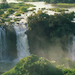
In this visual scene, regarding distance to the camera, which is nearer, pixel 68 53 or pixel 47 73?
pixel 47 73

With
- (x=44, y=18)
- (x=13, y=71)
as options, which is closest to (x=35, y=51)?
(x=44, y=18)

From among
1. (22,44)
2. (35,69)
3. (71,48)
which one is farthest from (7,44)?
(35,69)

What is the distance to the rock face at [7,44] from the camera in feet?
53.5

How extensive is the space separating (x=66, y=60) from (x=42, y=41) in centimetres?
648

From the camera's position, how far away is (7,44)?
16469mm

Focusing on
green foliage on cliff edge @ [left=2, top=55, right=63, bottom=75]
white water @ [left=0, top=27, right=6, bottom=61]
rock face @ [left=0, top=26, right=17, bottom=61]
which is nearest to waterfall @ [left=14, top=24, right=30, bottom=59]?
rock face @ [left=0, top=26, right=17, bottom=61]

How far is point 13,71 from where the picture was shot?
8.51 m

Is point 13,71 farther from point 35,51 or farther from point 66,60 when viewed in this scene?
point 35,51

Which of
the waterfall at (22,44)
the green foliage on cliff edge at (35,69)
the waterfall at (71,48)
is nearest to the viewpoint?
the green foliage on cliff edge at (35,69)

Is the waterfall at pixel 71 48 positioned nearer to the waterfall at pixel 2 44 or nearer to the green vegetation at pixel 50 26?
the green vegetation at pixel 50 26

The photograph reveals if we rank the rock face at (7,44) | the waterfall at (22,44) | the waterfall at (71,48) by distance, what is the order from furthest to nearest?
the waterfall at (22,44) → the rock face at (7,44) → the waterfall at (71,48)

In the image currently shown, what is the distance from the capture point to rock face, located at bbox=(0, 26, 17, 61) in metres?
16.3

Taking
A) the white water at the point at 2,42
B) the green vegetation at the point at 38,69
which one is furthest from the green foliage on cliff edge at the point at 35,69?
the white water at the point at 2,42

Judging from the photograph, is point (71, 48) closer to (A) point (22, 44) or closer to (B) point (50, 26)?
(B) point (50, 26)
